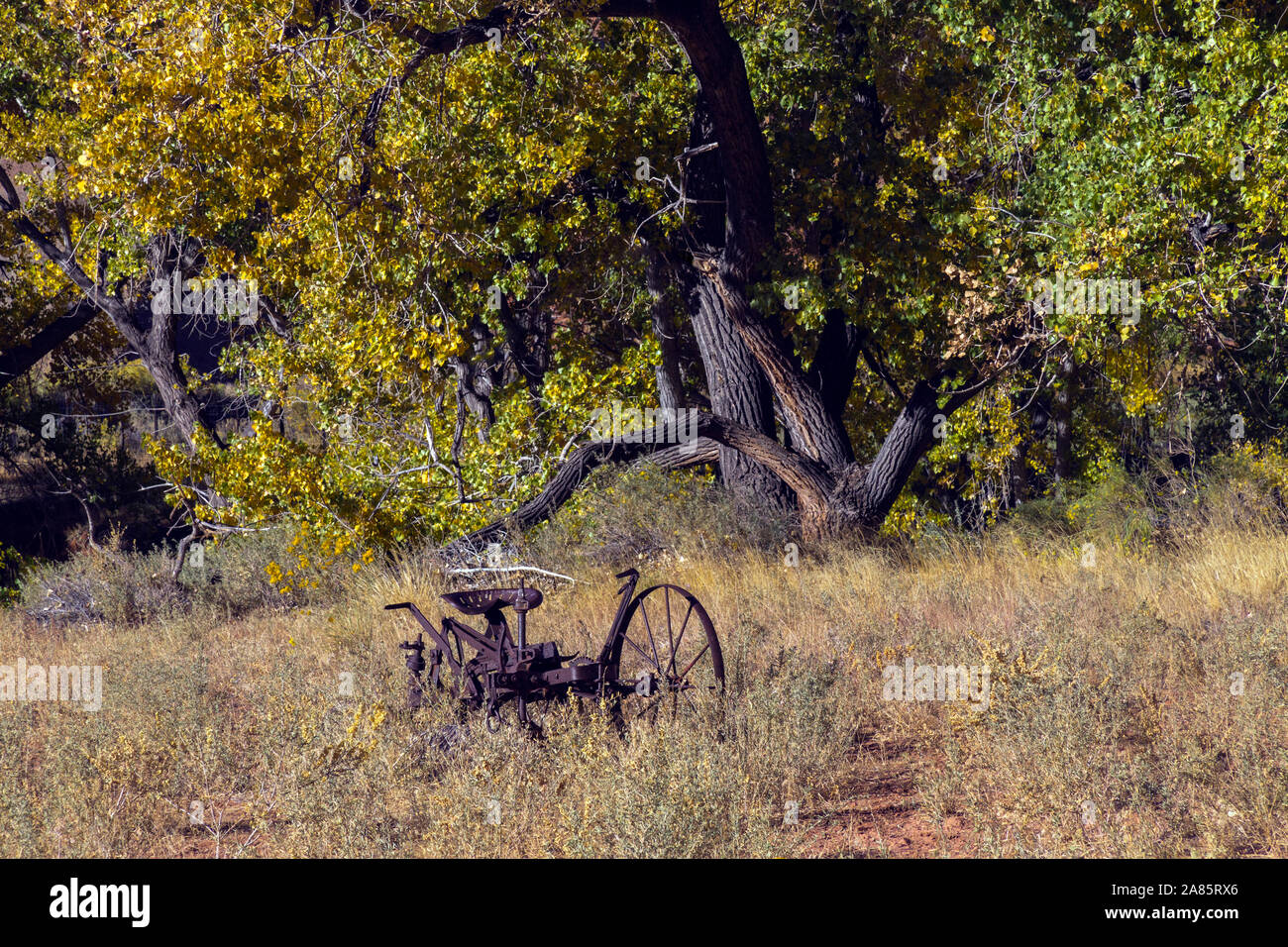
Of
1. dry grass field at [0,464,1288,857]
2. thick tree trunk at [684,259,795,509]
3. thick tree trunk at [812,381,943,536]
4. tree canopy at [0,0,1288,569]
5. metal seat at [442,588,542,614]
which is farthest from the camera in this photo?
thick tree trunk at [684,259,795,509]

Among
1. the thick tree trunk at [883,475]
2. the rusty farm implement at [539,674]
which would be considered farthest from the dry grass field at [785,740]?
the thick tree trunk at [883,475]

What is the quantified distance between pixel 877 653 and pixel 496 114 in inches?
269

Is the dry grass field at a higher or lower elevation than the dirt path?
higher

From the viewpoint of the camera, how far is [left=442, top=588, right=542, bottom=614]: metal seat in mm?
5660

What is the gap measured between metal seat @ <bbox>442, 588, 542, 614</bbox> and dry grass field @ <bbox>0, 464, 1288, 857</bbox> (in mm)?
590

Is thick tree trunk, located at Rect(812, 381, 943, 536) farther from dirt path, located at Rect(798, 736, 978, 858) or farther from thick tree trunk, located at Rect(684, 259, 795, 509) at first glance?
dirt path, located at Rect(798, 736, 978, 858)

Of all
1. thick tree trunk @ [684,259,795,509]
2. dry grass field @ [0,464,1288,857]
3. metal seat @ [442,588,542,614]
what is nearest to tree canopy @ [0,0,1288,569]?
thick tree trunk @ [684,259,795,509]

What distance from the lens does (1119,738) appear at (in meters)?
5.35

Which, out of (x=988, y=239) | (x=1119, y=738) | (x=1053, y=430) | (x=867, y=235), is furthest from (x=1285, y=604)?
(x=1053, y=430)

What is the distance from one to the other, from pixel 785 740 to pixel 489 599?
1.72m

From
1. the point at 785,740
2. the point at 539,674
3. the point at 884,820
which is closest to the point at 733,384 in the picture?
the point at 539,674

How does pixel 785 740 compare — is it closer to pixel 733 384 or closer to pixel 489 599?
pixel 489 599

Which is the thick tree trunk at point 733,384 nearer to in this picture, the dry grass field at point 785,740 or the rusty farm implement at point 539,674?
the dry grass field at point 785,740

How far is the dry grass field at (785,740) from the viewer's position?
14.9ft
